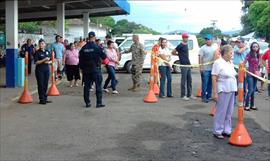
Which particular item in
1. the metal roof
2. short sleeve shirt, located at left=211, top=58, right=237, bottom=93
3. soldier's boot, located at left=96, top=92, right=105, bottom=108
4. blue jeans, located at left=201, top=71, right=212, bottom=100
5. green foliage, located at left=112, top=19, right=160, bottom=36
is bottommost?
soldier's boot, located at left=96, top=92, right=105, bottom=108

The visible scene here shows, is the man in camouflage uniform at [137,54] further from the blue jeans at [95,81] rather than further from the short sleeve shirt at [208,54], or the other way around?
the blue jeans at [95,81]

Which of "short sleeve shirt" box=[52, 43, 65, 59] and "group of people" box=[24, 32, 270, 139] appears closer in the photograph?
"group of people" box=[24, 32, 270, 139]

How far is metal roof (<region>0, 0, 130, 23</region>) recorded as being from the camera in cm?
2427

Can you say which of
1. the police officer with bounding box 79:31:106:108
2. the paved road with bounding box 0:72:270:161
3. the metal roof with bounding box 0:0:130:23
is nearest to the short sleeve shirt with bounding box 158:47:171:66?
the paved road with bounding box 0:72:270:161

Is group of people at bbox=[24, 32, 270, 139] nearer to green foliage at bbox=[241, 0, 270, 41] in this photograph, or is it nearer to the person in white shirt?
the person in white shirt

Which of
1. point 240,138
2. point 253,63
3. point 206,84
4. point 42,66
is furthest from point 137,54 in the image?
point 240,138

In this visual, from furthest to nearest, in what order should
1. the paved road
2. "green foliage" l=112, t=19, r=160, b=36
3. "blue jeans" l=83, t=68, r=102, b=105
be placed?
"green foliage" l=112, t=19, r=160, b=36, "blue jeans" l=83, t=68, r=102, b=105, the paved road

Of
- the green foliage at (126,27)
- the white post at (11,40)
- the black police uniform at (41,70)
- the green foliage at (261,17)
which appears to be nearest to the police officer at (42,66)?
the black police uniform at (41,70)

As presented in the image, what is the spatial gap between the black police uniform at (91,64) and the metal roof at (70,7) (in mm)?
12172

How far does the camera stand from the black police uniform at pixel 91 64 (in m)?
11.2

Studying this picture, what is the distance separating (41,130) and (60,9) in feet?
53.1

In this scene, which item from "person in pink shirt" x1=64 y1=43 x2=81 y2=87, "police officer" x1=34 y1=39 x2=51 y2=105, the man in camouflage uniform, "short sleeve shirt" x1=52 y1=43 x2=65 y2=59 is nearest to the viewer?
"police officer" x1=34 y1=39 x2=51 y2=105

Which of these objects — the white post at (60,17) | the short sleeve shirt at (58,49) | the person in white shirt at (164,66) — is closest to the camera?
the person in white shirt at (164,66)

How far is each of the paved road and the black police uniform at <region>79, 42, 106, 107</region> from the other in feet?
1.66
